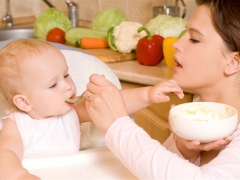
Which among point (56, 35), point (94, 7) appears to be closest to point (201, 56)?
point (56, 35)

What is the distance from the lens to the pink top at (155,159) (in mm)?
949

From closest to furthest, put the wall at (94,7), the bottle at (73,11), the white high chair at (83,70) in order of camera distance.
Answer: the white high chair at (83,70)
the wall at (94,7)
the bottle at (73,11)

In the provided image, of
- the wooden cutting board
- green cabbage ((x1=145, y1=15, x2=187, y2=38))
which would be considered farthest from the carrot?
green cabbage ((x1=145, y1=15, x2=187, y2=38))

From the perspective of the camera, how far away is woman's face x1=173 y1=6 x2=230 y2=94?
119 centimetres

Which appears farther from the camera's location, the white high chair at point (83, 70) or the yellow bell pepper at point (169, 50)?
the yellow bell pepper at point (169, 50)

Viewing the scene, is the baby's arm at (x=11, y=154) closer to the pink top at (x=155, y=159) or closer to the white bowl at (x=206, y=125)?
the pink top at (x=155, y=159)

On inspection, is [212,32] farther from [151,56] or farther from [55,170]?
[151,56]

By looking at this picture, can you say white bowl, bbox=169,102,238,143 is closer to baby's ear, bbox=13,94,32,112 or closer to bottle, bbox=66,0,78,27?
baby's ear, bbox=13,94,32,112

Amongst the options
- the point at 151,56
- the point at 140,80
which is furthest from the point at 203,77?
the point at 151,56

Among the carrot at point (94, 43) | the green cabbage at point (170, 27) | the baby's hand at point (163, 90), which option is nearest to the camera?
the baby's hand at point (163, 90)

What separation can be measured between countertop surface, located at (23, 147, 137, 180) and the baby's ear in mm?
192

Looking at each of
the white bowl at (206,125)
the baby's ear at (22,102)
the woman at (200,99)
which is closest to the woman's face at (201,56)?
the woman at (200,99)

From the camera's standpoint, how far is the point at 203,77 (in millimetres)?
1233

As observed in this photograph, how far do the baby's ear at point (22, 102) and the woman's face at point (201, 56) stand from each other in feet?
1.35
